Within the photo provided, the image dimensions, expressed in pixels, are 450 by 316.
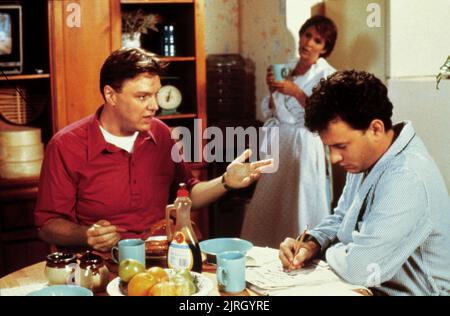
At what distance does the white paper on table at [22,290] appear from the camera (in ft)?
5.36

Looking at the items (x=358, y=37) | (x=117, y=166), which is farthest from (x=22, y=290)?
(x=358, y=37)

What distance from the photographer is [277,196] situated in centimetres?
352

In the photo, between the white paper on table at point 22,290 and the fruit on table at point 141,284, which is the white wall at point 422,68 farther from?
the white paper on table at point 22,290

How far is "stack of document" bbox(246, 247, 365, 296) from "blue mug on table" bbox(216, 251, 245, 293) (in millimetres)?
53

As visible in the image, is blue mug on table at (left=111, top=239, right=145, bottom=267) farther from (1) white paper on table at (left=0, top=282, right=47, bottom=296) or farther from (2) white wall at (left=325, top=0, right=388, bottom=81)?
(2) white wall at (left=325, top=0, right=388, bottom=81)

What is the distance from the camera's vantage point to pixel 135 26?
358cm

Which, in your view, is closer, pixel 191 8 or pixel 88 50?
pixel 88 50

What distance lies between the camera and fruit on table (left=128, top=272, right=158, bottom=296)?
59.1 inches

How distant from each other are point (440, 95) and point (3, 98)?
2268mm

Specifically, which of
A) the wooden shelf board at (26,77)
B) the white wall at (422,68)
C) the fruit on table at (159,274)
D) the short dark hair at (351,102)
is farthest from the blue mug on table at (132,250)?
the wooden shelf board at (26,77)

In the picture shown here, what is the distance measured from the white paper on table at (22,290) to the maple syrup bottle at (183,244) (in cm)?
36

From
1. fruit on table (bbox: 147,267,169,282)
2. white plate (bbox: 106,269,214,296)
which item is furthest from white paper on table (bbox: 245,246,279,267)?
fruit on table (bbox: 147,267,169,282)

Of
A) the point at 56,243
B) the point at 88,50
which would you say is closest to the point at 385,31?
the point at 88,50
